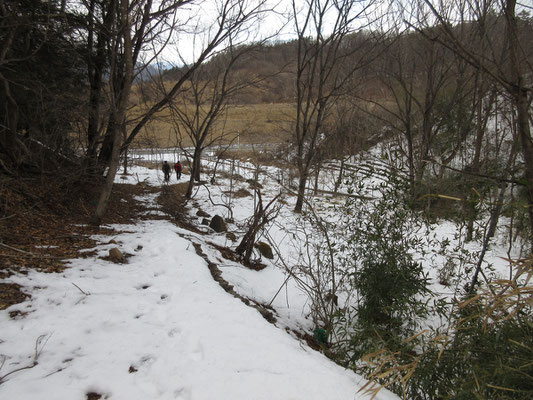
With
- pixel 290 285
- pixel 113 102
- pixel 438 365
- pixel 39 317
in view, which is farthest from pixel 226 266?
pixel 438 365

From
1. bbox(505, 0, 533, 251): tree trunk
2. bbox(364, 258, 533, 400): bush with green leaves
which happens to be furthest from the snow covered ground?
bbox(505, 0, 533, 251): tree trunk

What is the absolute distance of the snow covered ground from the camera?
79.5 inches

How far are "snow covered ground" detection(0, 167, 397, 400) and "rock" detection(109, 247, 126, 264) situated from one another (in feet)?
0.79

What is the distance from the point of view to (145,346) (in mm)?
2510

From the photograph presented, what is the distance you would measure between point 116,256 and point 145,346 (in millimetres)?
2165

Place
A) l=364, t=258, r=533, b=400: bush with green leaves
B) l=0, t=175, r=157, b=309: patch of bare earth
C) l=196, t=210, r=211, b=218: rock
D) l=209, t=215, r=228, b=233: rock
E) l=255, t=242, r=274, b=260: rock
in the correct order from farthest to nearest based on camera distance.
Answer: l=196, t=210, r=211, b=218: rock
l=209, t=215, r=228, b=233: rock
l=255, t=242, r=274, b=260: rock
l=0, t=175, r=157, b=309: patch of bare earth
l=364, t=258, r=533, b=400: bush with green leaves

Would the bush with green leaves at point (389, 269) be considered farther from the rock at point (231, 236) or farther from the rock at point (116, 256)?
the rock at point (231, 236)

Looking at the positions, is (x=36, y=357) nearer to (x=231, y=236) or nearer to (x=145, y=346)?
(x=145, y=346)

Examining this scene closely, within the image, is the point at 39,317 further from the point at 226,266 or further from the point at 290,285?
the point at 290,285

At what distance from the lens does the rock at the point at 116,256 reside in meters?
4.21

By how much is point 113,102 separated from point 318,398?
16.7ft

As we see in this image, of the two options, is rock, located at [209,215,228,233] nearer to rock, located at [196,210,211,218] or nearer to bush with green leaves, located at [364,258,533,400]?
rock, located at [196,210,211,218]

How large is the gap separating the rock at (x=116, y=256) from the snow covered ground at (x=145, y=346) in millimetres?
241

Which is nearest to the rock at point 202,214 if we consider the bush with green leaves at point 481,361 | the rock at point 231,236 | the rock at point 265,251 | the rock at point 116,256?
the rock at point 231,236
